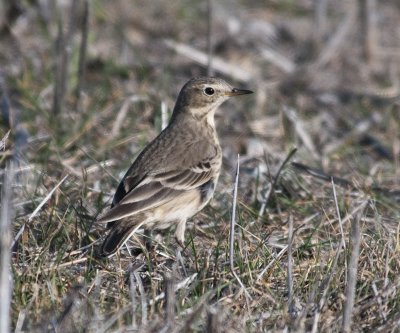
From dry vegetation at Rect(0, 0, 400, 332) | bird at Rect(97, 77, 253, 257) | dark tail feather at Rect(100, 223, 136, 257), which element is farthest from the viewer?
bird at Rect(97, 77, 253, 257)

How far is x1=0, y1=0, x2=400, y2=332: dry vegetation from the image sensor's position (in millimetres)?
4891

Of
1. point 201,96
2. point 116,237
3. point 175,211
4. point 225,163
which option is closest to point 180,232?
point 175,211

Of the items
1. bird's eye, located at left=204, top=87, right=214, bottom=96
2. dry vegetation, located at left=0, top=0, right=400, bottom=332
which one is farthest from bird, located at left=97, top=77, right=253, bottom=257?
dry vegetation, located at left=0, top=0, right=400, bottom=332

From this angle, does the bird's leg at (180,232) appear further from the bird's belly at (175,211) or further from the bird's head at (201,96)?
the bird's head at (201,96)

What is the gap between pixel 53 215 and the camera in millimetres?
6051

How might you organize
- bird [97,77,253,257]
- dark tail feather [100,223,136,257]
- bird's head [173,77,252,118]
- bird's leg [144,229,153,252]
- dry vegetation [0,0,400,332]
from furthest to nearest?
1. bird's head [173,77,252,118]
2. bird's leg [144,229,153,252]
3. bird [97,77,253,257]
4. dark tail feather [100,223,136,257]
5. dry vegetation [0,0,400,332]

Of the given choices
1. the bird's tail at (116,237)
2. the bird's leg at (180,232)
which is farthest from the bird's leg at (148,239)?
the bird's tail at (116,237)

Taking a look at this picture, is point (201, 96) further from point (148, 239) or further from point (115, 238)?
point (115, 238)

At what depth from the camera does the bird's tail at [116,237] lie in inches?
215

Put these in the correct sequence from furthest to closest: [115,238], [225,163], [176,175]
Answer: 1. [225,163]
2. [176,175]
3. [115,238]

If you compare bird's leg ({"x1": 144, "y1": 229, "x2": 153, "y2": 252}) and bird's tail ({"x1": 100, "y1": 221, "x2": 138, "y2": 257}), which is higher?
bird's tail ({"x1": 100, "y1": 221, "x2": 138, "y2": 257})

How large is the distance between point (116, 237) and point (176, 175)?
94 centimetres

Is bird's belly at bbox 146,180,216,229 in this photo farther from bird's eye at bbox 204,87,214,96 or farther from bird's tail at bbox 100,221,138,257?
bird's eye at bbox 204,87,214,96

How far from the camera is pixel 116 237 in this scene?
5625mm
